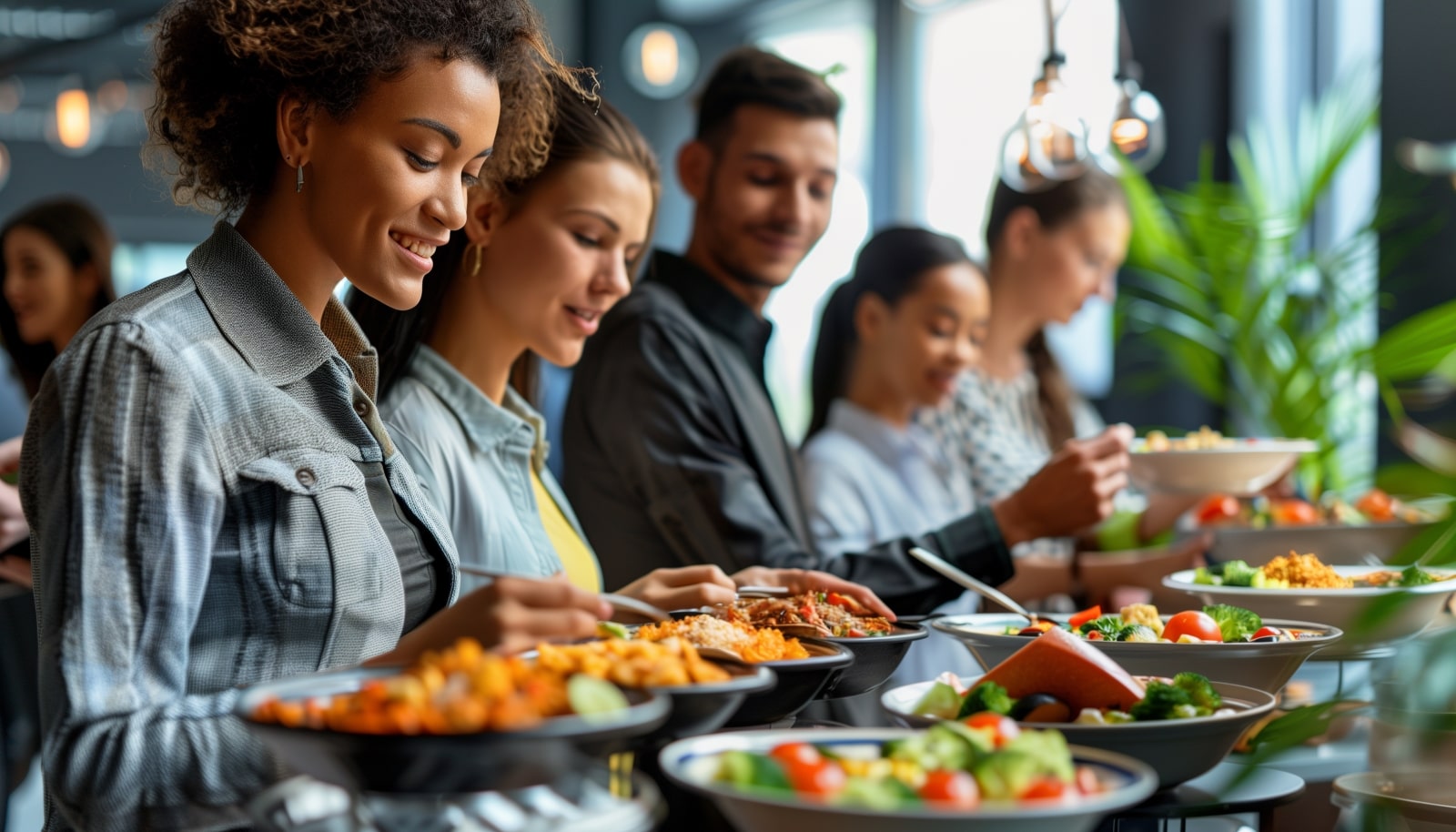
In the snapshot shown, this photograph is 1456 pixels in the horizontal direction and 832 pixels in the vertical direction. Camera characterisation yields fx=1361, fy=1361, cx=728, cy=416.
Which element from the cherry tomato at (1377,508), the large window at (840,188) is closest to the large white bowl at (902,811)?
the cherry tomato at (1377,508)

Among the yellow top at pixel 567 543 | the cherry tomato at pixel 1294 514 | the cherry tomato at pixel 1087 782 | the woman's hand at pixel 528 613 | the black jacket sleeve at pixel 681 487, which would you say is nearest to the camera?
the cherry tomato at pixel 1087 782

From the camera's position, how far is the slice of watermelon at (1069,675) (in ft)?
3.77

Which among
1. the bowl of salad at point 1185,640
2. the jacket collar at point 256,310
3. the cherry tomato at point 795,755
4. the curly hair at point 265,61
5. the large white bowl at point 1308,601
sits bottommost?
the large white bowl at point 1308,601

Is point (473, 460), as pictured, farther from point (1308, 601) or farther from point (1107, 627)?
point (1308, 601)

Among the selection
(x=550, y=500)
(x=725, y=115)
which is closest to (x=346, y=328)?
(x=550, y=500)

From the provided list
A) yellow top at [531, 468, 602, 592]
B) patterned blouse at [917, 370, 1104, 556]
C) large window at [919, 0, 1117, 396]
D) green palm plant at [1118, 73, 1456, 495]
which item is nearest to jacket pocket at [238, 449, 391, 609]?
yellow top at [531, 468, 602, 592]

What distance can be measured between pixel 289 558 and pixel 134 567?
144 millimetres

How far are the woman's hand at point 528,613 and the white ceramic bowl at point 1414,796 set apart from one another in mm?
692

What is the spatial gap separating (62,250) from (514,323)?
241 cm

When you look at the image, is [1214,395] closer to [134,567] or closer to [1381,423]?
[1381,423]

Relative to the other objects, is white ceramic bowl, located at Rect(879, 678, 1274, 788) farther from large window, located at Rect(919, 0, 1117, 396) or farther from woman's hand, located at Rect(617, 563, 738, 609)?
large window, located at Rect(919, 0, 1117, 396)

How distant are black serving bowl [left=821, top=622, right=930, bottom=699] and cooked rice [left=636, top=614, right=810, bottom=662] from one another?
0.07 m

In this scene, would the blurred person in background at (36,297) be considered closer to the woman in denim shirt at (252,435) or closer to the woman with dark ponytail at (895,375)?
the woman with dark ponytail at (895,375)

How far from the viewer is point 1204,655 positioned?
1358 mm
